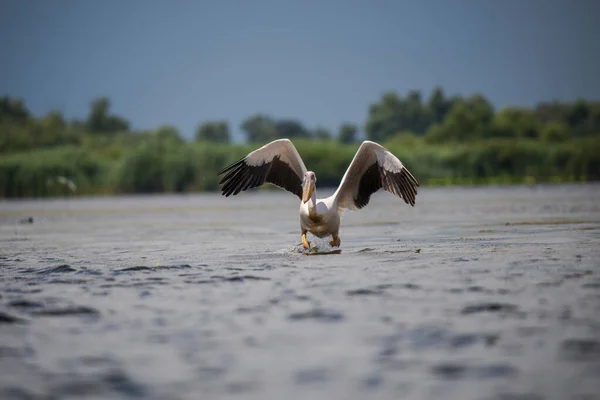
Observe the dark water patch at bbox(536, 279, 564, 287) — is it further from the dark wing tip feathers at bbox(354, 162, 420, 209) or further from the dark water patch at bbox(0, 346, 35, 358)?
the dark wing tip feathers at bbox(354, 162, 420, 209)

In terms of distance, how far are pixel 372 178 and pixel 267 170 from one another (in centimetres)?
161

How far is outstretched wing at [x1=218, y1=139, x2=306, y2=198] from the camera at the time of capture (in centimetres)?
1199

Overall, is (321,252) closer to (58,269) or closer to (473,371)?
(58,269)

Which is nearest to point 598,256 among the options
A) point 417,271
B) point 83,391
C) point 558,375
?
point 417,271

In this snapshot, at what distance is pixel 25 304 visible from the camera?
21.2 feet

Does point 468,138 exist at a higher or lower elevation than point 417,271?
higher

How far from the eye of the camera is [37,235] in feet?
51.7

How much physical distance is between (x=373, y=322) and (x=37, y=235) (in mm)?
11669

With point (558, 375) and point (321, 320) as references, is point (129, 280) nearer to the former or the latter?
point (321, 320)

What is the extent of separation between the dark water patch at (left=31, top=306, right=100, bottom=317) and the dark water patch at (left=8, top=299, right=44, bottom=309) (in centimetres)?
24

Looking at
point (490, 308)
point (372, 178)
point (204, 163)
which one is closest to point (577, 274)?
point (490, 308)

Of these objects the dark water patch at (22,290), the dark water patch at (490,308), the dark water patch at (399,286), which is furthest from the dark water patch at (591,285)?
the dark water patch at (22,290)

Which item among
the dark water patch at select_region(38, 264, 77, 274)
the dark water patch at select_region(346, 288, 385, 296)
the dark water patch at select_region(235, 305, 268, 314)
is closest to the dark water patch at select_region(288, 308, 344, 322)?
the dark water patch at select_region(235, 305, 268, 314)

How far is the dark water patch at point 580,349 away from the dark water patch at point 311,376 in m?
1.29
